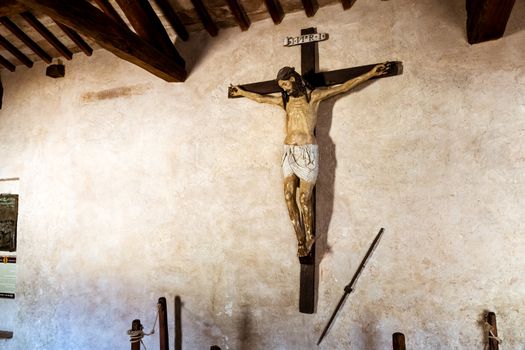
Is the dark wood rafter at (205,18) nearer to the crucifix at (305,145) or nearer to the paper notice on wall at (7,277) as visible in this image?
the crucifix at (305,145)

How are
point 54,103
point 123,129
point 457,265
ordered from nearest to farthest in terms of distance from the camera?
point 457,265 → point 123,129 → point 54,103

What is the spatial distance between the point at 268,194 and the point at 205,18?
164 cm

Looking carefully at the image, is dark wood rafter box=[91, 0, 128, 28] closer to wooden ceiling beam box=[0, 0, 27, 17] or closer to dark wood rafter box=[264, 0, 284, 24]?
wooden ceiling beam box=[0, 0, 27, 17]

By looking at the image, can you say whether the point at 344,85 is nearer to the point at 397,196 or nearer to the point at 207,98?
the point at 397,196

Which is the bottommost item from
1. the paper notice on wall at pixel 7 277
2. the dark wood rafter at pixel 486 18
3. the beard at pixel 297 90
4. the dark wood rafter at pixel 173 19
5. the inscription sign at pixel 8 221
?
the paper notice on wall at pixel 7 277

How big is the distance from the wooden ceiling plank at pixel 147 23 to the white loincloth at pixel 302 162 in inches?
57.5

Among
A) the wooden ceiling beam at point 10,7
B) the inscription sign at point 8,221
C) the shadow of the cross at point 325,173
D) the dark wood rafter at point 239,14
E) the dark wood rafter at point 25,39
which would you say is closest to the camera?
the wooden ceiling beam at point 10,7

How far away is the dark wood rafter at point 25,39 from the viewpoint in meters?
3.51

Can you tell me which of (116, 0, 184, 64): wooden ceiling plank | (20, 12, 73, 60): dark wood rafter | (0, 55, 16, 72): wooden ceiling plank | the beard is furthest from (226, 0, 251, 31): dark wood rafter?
(0, 55, 16, 72): wooden ceiling plank

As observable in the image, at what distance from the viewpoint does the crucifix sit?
2.68m

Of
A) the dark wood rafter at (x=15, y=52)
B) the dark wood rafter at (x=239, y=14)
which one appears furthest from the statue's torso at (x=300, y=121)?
the dark wood rafter at (x=15, y=52)

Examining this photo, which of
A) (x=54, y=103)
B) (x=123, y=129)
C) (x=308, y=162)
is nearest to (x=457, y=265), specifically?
(x=308, y=162)

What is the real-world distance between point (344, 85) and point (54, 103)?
3.13 m

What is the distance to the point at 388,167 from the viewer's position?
8.83 feet
